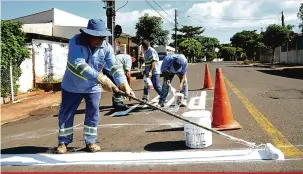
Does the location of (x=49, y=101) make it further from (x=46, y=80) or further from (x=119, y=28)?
(x=119, y=28)

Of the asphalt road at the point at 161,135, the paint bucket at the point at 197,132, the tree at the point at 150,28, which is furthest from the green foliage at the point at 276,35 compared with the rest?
the paint bucket at the point at 197,132

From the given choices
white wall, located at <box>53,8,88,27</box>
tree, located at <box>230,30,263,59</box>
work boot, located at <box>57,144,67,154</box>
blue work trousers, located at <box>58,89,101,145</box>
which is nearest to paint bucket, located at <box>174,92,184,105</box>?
blue work trousers, located at <box>58,89,101,145</box>

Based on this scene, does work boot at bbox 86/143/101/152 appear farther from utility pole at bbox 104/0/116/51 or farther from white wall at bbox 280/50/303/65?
white wall at bbox 280/50/303/65

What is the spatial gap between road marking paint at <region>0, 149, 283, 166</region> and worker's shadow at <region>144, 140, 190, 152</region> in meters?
0.23

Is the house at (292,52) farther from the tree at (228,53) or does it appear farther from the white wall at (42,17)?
the tree at (228,53)

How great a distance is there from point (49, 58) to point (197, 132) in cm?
1279

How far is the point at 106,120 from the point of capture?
7.63m

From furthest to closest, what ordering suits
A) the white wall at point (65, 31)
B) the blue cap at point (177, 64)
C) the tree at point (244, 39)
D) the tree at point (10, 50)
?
the tree at point (244, 39) < the white wall at point (65, 31) < the tree at point (10, 50) < the blue cap at point (177, 64)

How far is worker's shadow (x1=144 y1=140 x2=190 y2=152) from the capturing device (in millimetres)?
4979

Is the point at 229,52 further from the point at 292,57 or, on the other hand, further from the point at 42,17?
the point at 42,17

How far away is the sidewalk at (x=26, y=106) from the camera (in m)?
9.09

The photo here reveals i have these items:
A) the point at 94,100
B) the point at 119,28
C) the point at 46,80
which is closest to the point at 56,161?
the point at 94,100

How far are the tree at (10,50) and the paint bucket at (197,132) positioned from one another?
323 inches

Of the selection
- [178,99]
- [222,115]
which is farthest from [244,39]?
[222,115]
